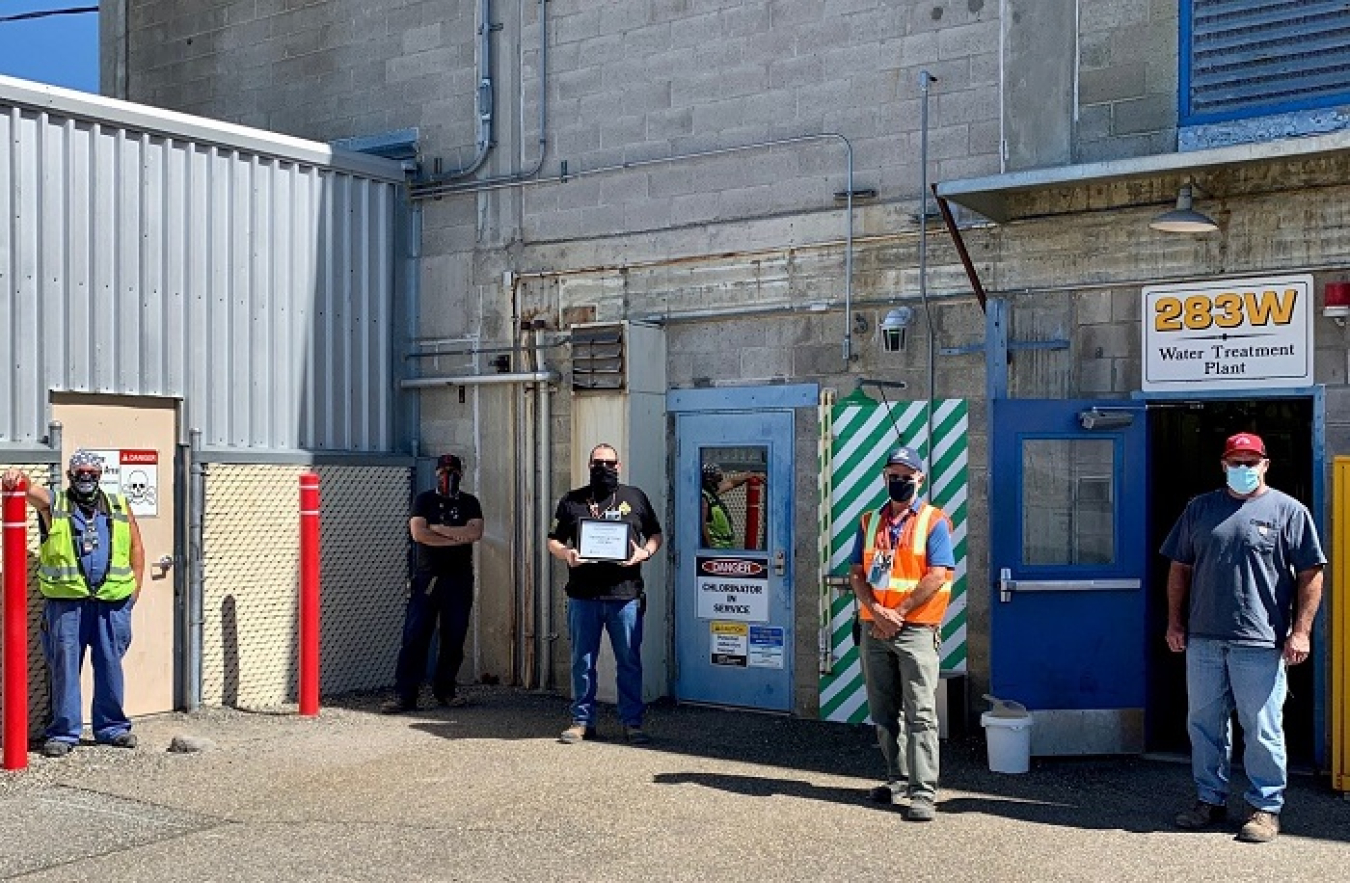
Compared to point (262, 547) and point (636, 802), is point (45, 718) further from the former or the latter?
point (636, 802)

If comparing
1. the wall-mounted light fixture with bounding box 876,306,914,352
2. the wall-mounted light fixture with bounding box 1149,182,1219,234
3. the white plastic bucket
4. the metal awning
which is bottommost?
the white plastic bucket

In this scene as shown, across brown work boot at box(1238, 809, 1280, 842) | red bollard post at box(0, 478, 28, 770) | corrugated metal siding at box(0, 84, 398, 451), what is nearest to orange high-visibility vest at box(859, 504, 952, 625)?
brown work boot at box(1238, 809, 1280, 842)

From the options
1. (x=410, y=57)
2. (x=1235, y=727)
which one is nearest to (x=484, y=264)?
(x=410, y=57)

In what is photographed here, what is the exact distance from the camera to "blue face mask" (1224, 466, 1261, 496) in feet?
26.0

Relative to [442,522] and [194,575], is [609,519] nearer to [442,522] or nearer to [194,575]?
[442,522]

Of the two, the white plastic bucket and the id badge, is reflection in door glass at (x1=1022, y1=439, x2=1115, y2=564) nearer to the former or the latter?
the white plastic bucket

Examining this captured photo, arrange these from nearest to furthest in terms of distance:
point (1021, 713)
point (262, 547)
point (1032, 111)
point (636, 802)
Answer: point (636, 802)
point (1021, 713)
point (1032, 111)
point (262, 547)

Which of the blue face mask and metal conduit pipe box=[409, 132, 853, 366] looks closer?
the blue face mask

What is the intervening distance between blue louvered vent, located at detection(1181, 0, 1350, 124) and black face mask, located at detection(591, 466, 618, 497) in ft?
13.7

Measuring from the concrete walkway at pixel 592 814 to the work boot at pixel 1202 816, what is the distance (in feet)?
0.29

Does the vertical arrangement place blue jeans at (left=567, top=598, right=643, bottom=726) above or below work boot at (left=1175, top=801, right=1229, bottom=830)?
above

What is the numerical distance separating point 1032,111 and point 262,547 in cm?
636

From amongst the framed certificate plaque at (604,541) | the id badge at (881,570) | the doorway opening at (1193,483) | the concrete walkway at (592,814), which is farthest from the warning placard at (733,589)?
the id badge at (881,570)

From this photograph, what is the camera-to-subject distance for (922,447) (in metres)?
10.6
